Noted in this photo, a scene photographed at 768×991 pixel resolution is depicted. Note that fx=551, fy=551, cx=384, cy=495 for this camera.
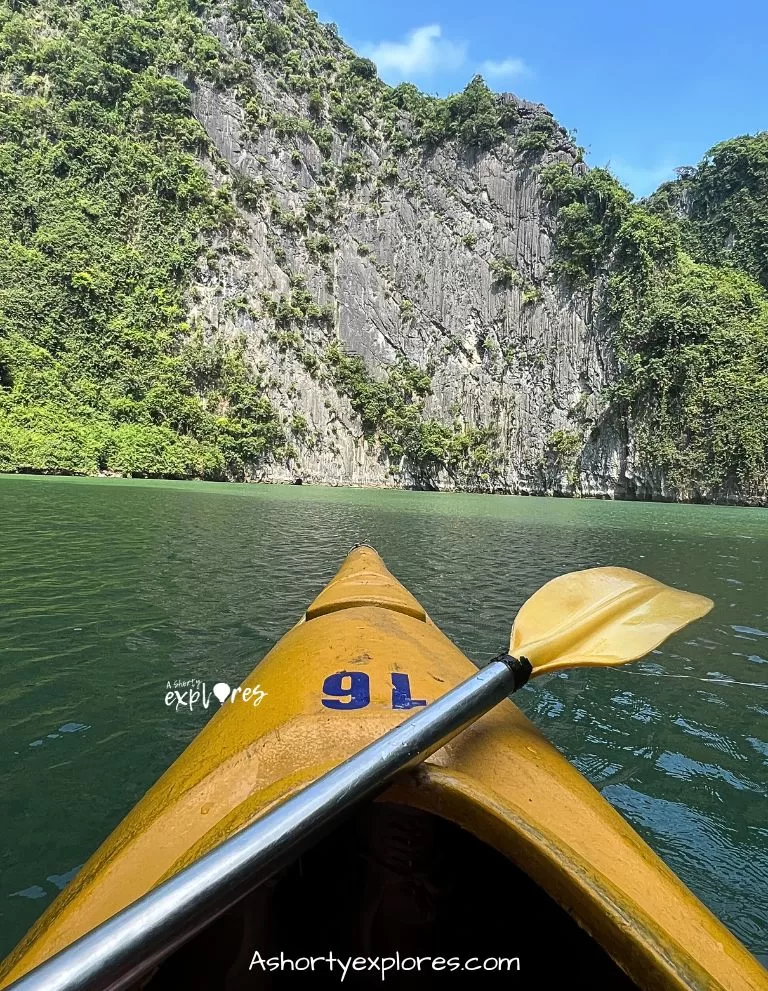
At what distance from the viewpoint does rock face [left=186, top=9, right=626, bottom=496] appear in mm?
44156

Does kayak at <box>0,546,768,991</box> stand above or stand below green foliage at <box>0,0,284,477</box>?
below

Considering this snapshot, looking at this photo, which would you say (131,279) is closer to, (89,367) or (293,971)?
(89,367)

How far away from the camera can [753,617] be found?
6.52 meters

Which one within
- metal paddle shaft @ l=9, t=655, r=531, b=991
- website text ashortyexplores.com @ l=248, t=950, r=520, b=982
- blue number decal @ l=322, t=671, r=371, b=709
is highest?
metal paddle shaft @ l=9, t=655, r=531, b=991

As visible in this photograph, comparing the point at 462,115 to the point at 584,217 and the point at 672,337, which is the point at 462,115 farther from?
the point at 672,337

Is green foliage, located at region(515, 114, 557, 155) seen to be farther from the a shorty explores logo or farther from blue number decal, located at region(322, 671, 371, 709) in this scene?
blue number decal, located at region(322, 671, 371, 709)

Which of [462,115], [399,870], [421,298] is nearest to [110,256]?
[421,298]

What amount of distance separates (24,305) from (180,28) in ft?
104

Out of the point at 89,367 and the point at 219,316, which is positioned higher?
the point at 219,316

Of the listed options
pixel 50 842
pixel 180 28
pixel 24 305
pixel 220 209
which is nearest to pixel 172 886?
pixel 50 842

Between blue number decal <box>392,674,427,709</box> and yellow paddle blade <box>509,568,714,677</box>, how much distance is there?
15.0 inches

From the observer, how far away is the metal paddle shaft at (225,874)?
0.75m

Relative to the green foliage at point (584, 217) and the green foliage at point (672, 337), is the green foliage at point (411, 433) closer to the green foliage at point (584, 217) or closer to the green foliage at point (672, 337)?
the green foliage at point (672, 337)

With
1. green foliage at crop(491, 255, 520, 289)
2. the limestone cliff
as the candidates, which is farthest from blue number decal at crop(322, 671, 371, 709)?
green foliage at crop(491, 255, 520, 289)
